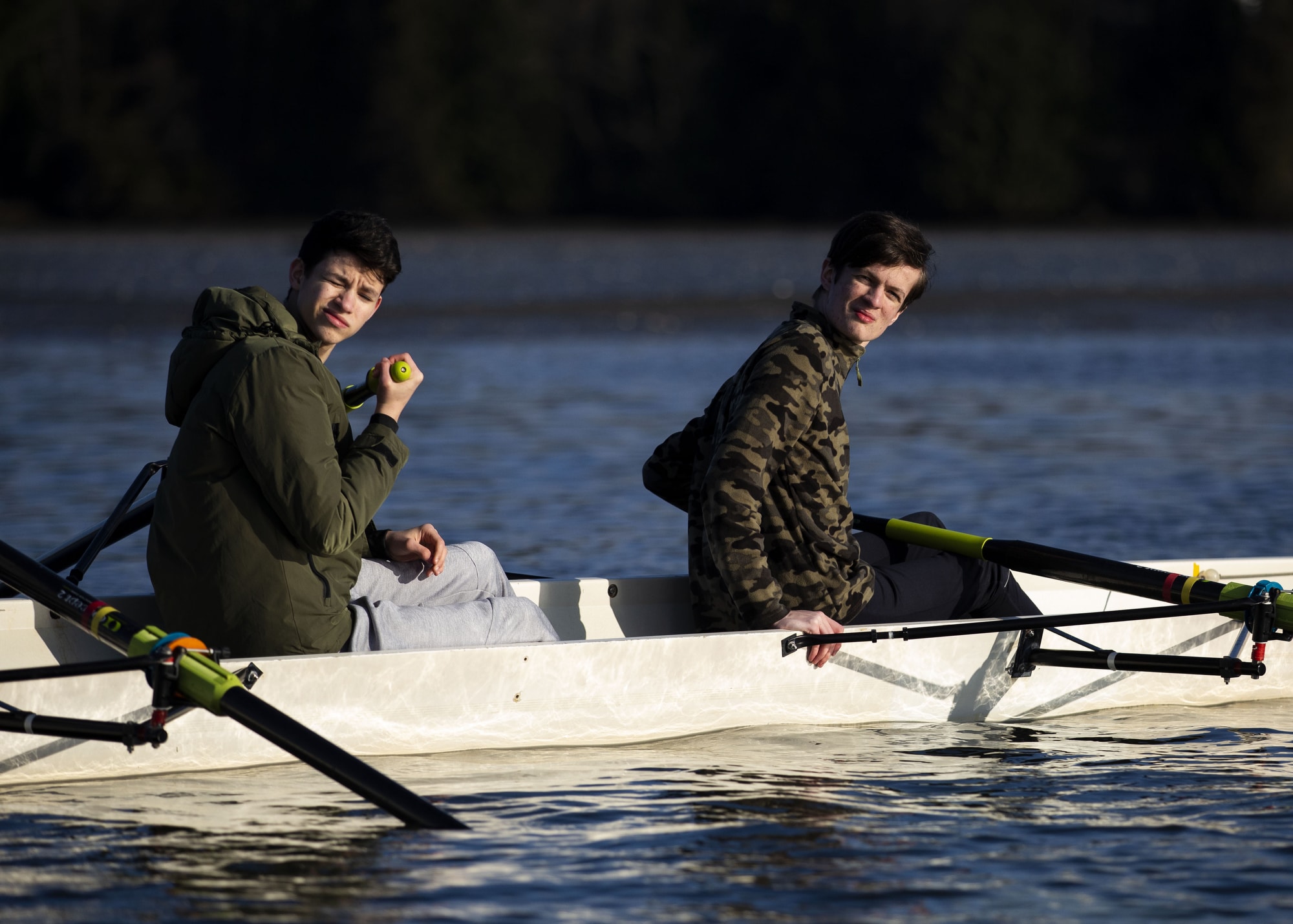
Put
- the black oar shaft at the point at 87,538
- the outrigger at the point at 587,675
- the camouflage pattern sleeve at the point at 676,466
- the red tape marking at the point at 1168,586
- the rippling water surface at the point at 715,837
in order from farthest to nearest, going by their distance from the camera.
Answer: the black oar shaft at the point at 87,538 < the red tape marking at the point at 1168,586 < the camouflage pattern sleeve at the point at 676,466 < the outrigger at the point at 587,675 < the rippling water surface at the point at 715,837

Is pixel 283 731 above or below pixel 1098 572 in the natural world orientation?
below

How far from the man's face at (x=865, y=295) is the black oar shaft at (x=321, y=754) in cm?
184

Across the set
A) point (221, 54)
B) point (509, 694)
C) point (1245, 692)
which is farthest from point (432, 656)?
point (221, 54)

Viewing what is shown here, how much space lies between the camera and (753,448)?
17.5 ft

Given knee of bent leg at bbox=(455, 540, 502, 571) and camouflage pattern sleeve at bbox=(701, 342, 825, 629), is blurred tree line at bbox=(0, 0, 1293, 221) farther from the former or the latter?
camouflage pattern sleeve at bbox=(701, 342, 825, 629)

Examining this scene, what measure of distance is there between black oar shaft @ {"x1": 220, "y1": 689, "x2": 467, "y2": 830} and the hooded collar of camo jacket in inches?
69.7

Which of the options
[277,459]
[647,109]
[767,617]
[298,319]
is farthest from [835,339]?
[647,109]

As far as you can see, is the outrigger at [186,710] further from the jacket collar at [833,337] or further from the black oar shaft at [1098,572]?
the black oar shaft at [1098,572]

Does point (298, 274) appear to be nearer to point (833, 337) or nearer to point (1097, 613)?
point (833, 337)

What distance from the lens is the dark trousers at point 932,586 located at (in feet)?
20.3

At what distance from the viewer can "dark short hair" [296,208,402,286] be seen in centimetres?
501

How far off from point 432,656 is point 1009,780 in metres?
1.76

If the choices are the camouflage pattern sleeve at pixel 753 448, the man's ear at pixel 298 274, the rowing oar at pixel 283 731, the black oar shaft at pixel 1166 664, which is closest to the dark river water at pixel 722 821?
the rowing oar at pixel 283 731

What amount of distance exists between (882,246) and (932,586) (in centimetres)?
137
